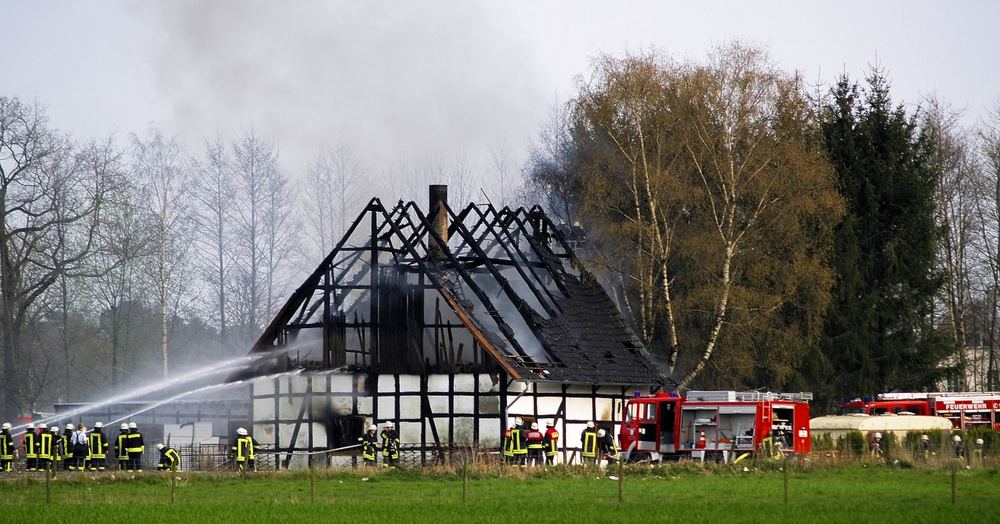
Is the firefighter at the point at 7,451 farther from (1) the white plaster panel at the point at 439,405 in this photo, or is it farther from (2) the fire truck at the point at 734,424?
(2) the fire truck at the point at 734,424

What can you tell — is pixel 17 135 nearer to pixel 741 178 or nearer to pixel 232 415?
pixel 232 415

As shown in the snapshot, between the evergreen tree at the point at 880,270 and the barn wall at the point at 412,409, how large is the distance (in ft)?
40.4

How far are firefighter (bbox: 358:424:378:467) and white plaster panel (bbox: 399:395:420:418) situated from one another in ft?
4.74

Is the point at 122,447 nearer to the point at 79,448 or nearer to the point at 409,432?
the point at 79,448

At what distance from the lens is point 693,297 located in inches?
1754

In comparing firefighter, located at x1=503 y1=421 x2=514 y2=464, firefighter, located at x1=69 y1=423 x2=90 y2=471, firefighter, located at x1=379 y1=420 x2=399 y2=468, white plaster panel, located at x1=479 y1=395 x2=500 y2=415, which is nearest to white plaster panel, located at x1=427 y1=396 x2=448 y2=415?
white plaster panel, located at x1=479 y1=395 x2=500 y2=415

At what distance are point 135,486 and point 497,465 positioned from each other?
8099mm

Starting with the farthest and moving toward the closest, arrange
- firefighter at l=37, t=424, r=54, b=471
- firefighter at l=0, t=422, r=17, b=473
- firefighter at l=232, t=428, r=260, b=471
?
firefighter at l=0, t=422, r=17, b=473, firefighter at l=37, t=424, r=54, b=471, firefighter at l=232, t=428, r=260, b=471

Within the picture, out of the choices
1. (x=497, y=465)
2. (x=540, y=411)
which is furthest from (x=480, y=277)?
(x=497, y=465)

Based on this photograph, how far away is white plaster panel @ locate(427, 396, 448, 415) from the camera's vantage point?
39.8 meters

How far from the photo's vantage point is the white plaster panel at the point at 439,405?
3981 centimetres

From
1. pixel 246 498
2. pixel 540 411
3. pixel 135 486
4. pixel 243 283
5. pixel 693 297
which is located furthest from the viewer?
pixel 243 283

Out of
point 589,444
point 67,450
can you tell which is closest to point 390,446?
point 589,444

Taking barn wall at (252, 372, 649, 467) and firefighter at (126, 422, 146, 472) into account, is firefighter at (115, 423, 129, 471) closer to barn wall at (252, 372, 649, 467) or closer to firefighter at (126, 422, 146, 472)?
firefighter at (126, 422, 146, 472)
